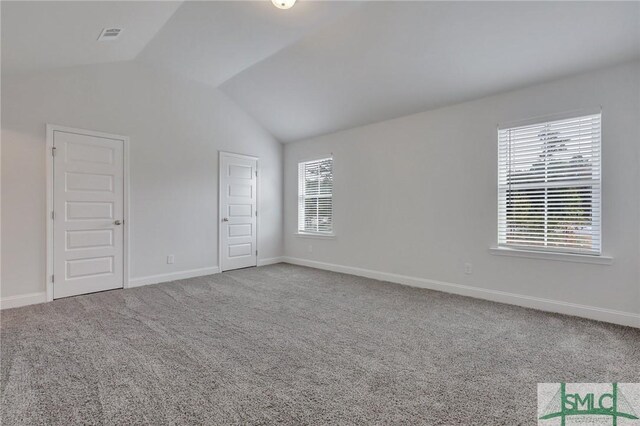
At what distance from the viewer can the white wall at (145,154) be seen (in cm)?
353

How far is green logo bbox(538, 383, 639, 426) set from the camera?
5.56ft

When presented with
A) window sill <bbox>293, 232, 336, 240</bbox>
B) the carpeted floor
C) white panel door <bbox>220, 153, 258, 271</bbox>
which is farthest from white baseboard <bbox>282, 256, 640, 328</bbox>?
white panel door <bbox>220, 153, 258, 271</bbox>

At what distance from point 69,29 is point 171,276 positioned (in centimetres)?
328

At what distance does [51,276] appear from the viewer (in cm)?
375

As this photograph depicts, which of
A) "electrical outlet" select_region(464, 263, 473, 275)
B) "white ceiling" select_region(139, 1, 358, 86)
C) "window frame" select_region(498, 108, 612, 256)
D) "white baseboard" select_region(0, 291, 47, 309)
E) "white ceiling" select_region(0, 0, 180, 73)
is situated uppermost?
"white ceiling" select_region(139, 1, 358, 86)

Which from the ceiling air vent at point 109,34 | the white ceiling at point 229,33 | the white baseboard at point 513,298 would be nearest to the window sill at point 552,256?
the white baseboard at point 513,298

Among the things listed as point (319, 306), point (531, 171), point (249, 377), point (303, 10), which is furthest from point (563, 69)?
point (249, 377)

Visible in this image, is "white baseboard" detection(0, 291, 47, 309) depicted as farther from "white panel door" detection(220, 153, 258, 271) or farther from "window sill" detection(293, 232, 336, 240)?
"window sill" detection(293, 232, 336, 240)

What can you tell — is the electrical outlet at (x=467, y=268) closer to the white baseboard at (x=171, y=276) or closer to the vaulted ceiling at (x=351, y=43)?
the vaulted ceiling at (x=351, y=43)

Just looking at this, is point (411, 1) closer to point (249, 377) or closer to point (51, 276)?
point (249, 377)

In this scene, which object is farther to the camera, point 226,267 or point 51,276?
point 226,267

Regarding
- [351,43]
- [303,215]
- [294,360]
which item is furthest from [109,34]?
[303,215]

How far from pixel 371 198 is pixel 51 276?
439 centimetres

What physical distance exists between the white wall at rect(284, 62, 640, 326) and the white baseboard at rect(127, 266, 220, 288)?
178 centimetres
